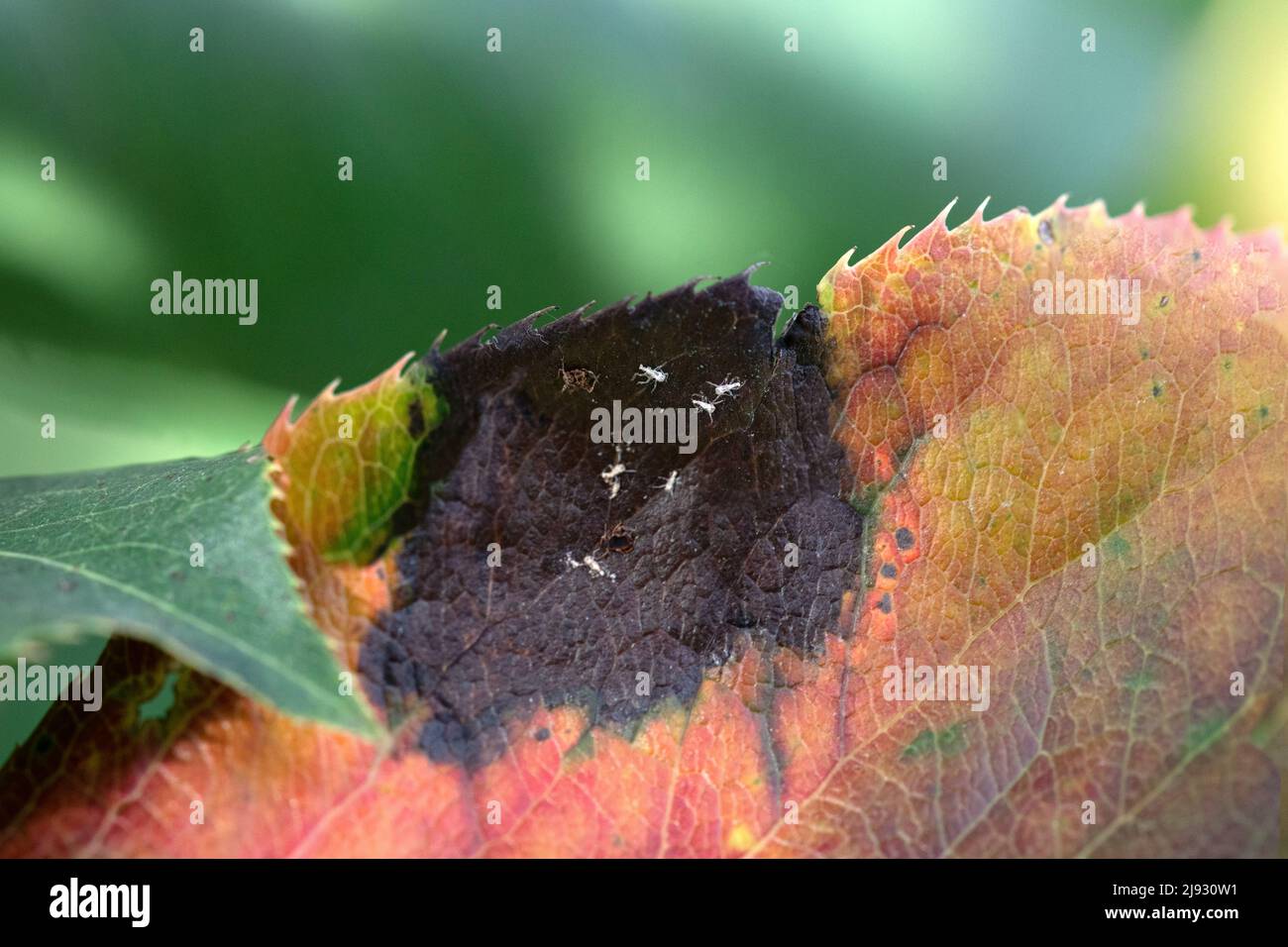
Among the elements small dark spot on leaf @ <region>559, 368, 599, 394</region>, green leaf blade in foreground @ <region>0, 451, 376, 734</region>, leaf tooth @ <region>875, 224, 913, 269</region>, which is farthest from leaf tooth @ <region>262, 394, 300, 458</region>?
leaf tooth @ <region>875, 224, 913, 269</region>

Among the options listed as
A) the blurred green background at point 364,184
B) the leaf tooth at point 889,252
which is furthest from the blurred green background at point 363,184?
the leaf tooth at point 889,252

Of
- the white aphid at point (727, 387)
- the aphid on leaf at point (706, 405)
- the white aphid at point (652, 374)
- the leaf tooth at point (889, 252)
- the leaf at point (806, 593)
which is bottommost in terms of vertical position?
the leaf at point (806, 593)

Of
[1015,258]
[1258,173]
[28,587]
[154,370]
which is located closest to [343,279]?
[154,370]

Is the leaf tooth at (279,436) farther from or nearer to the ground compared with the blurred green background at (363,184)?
nearer to the ground

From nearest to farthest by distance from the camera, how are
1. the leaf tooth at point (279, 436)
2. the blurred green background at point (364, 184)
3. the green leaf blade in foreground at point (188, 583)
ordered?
the green leaf blade in foreground at point (188, 583) < the leaf tooth at point (279, 436) < the blurred green background at point (364, 184)

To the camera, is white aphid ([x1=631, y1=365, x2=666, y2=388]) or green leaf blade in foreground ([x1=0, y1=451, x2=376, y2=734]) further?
white aphid ([x1=631, y1=365, x2=666, y2=388])

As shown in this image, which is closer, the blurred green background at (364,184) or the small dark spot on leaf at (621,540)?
the small dark spot on leaf at (621,540)

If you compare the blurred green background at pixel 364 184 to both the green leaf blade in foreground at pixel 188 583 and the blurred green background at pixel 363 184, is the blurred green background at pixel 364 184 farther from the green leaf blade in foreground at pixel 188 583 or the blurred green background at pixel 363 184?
the green leaf blade in foreground at pixel 188 583

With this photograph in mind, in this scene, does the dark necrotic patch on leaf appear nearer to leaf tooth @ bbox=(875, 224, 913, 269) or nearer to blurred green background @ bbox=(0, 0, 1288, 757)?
leaf tooth @ bbox=(875, 224, 913, 269)

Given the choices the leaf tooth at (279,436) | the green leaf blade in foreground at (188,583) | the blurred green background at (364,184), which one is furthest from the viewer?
the blurred green background at (364,184)
